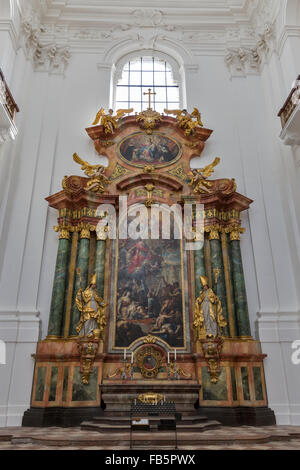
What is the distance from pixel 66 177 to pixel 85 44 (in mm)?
5235

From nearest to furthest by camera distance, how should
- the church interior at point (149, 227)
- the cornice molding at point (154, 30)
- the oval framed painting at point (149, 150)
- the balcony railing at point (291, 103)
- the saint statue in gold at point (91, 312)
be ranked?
1. the church interior at point (149, 227)
2. the saint statue in gold at point (91, 312)
3. the balcony railing at point (291, 103)
4. the oval framed painting at point (149, 150)
5. the cornice molding at point (154, 30)

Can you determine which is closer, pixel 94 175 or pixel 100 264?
pixel 100 264

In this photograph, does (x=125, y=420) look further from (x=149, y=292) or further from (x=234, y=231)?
(x=234, y=231)

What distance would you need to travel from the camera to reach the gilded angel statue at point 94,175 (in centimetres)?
874

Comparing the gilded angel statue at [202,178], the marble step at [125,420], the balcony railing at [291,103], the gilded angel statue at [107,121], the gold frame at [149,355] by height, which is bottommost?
the marble step at [125,420]

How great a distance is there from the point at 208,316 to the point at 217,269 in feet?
3.68

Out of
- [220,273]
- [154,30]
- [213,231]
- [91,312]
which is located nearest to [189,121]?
[213,231]

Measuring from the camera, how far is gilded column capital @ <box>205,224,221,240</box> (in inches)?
336

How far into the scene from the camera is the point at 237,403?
23.7 ft

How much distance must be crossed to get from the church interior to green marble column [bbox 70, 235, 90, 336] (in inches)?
1.4

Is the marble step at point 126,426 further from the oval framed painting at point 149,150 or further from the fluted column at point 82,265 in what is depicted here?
the oval framed painting at point 149,150

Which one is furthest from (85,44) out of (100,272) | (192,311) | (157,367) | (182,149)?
(157,367)

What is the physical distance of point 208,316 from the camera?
7.61 meters

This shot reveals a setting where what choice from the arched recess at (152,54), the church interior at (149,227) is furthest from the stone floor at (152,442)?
the arched recess at (152,54)
